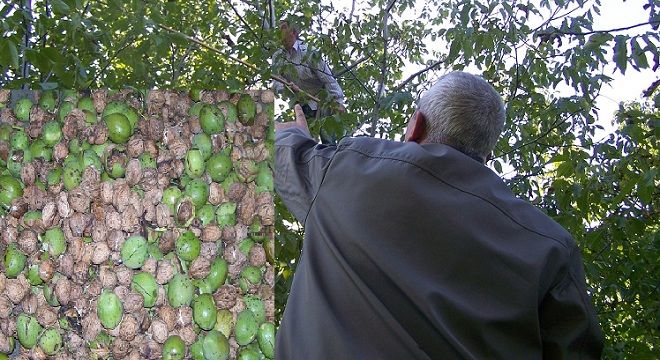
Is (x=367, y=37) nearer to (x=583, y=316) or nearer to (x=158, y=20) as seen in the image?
(x=158, y=20)

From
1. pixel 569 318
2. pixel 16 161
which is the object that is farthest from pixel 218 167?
pixel 569 318

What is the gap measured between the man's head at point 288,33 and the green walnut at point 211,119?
176 cm

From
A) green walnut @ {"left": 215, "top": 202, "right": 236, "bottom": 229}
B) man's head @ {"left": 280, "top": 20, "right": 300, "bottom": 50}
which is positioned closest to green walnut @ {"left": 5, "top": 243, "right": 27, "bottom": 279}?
green walnut @ {"left": 215, "top": 202, "right": 236, "bottom": 229}

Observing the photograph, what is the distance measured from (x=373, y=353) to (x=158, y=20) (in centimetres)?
134

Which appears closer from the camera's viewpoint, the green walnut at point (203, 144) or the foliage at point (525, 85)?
the green walnut at point (203, 144)

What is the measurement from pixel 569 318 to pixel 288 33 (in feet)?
6.52

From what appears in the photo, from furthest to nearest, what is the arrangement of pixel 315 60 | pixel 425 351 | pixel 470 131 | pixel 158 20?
pixel 315 60
pixel 158 20
pixel 470 131
pixel 425 351

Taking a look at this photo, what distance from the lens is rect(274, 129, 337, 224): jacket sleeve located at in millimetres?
1693

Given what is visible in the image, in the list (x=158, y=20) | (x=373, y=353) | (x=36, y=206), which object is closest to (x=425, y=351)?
(x=373, y=353)

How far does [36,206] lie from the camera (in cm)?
135

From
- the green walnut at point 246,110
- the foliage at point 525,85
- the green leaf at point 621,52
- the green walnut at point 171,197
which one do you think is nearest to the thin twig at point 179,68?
the foliage at point 525,85

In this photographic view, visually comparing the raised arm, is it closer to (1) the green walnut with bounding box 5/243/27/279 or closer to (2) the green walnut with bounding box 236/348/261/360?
(2) the green walnut with bounding box 236/348/261/360

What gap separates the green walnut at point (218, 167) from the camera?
4.57 ft

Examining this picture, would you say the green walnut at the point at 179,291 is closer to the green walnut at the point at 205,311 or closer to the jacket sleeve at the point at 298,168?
the green walnut at the point at 205,311
